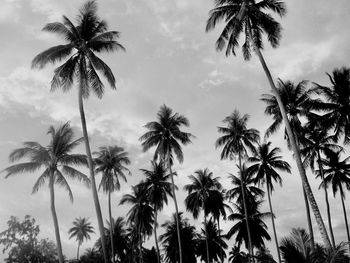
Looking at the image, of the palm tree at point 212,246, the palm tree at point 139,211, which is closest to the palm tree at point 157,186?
the palm tree at point 139,211

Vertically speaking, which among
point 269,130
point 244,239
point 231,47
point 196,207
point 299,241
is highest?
point 231,47

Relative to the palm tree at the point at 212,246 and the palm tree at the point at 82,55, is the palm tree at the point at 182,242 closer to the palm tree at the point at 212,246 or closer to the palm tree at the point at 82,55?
the palm tree at the point at 212,246

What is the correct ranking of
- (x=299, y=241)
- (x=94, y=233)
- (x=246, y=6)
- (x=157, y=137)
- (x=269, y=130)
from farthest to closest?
1. (x=94, y=233)
2. (x=157, y=137)
3. (x=269, y=130)
4. (x=246, y=6)
5. (x=299, y=241)

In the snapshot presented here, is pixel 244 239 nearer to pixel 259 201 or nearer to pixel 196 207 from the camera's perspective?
pixel 259 201

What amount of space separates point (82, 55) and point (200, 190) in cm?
3174

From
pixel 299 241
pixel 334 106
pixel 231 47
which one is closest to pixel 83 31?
pixel 231 47

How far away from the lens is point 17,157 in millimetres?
26188

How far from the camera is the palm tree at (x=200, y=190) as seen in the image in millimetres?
48781

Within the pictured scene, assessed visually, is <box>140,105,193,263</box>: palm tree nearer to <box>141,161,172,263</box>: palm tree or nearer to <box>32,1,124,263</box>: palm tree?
<box>141,161,172,263</box>: palm tree

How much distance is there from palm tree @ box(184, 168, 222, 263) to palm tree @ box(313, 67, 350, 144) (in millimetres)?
23448

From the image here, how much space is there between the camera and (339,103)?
28.1 metres

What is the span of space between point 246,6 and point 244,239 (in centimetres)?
3785

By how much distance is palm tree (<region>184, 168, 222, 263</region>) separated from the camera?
48.8m

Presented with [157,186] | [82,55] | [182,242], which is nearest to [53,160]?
[82,55]
